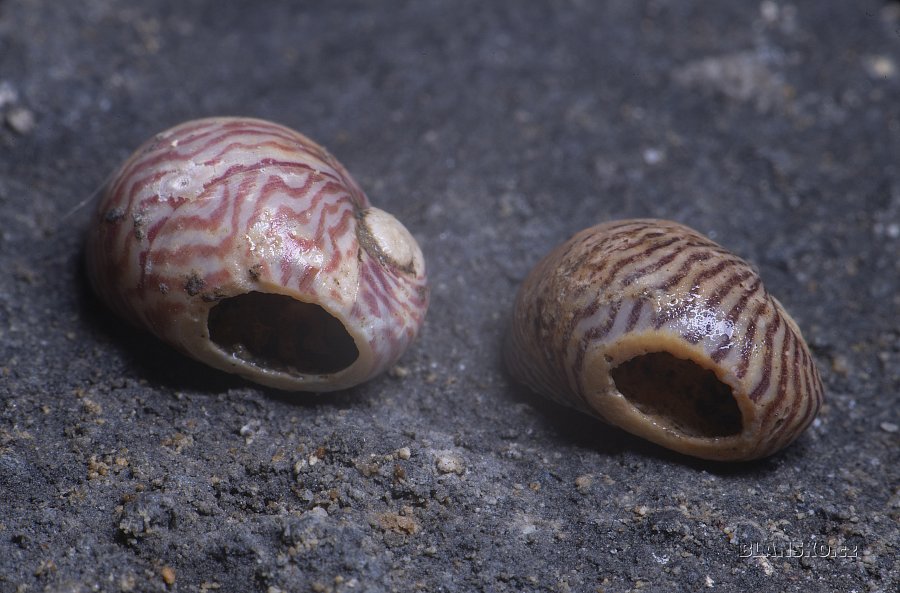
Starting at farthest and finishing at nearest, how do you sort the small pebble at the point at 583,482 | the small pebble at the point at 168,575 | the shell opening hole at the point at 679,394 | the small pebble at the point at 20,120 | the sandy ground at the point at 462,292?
the small pebble at the point at 20,120, the shell opening hole at the point at 679,394, the small pebble at the point at 583,482, the sandy ground at the point at 462,292, the small pebble at the point at 168,575

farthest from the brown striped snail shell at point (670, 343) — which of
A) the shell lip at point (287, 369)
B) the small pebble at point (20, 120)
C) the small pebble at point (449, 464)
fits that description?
the small pebble at point (20, 120)

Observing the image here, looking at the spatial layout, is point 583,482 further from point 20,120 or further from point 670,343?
point 20,120

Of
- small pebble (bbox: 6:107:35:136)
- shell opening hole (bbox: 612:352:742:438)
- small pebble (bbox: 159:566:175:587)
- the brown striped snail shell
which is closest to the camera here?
small pebble (bbox: 159:566:175:587)

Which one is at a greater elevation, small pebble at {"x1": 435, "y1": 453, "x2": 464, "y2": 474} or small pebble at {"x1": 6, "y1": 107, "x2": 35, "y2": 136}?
small pebble at {"x1": 6, "y1": 107, "x2": 35, "y2": 136}

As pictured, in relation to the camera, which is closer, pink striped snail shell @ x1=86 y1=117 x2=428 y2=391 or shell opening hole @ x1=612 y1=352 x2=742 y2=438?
pink striped snail shell @ x1=86 y1=117 x2=428 y2=391

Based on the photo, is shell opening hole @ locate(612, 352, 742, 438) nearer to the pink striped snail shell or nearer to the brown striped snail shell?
the brown striped snail shell

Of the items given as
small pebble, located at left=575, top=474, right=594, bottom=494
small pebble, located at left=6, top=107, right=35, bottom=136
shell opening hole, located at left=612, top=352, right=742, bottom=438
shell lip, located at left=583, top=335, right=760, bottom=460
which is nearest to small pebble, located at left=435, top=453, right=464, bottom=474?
small pebble, located at left=575, top=474, right=594, bottom=494

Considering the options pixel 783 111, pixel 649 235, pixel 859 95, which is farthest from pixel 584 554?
pixel 859 95

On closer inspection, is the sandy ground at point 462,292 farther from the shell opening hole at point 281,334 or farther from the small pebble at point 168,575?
the shell opening hole at point 281,334
